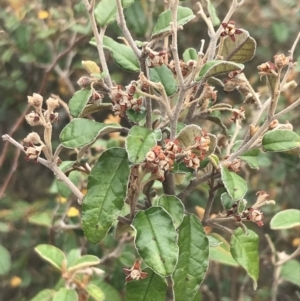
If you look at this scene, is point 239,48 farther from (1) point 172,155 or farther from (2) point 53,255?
(2) point 53,255

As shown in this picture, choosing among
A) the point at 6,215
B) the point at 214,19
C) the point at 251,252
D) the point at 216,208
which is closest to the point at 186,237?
the point at 251,252

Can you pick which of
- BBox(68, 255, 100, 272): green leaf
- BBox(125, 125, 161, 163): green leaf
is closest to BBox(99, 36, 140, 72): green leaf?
BBox(125, 125, 161, 163): green leaf

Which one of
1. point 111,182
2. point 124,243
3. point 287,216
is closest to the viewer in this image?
point 111,182

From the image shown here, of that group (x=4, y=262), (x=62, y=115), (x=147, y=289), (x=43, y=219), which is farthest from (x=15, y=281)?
(x=147, y=289)

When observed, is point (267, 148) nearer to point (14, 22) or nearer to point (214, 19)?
point (214, 19)

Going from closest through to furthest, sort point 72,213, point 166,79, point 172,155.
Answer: point 172,155 < point 166,79 < point 72,213

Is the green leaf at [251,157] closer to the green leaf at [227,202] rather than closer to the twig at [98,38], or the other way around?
the green leaf at [227,202]
